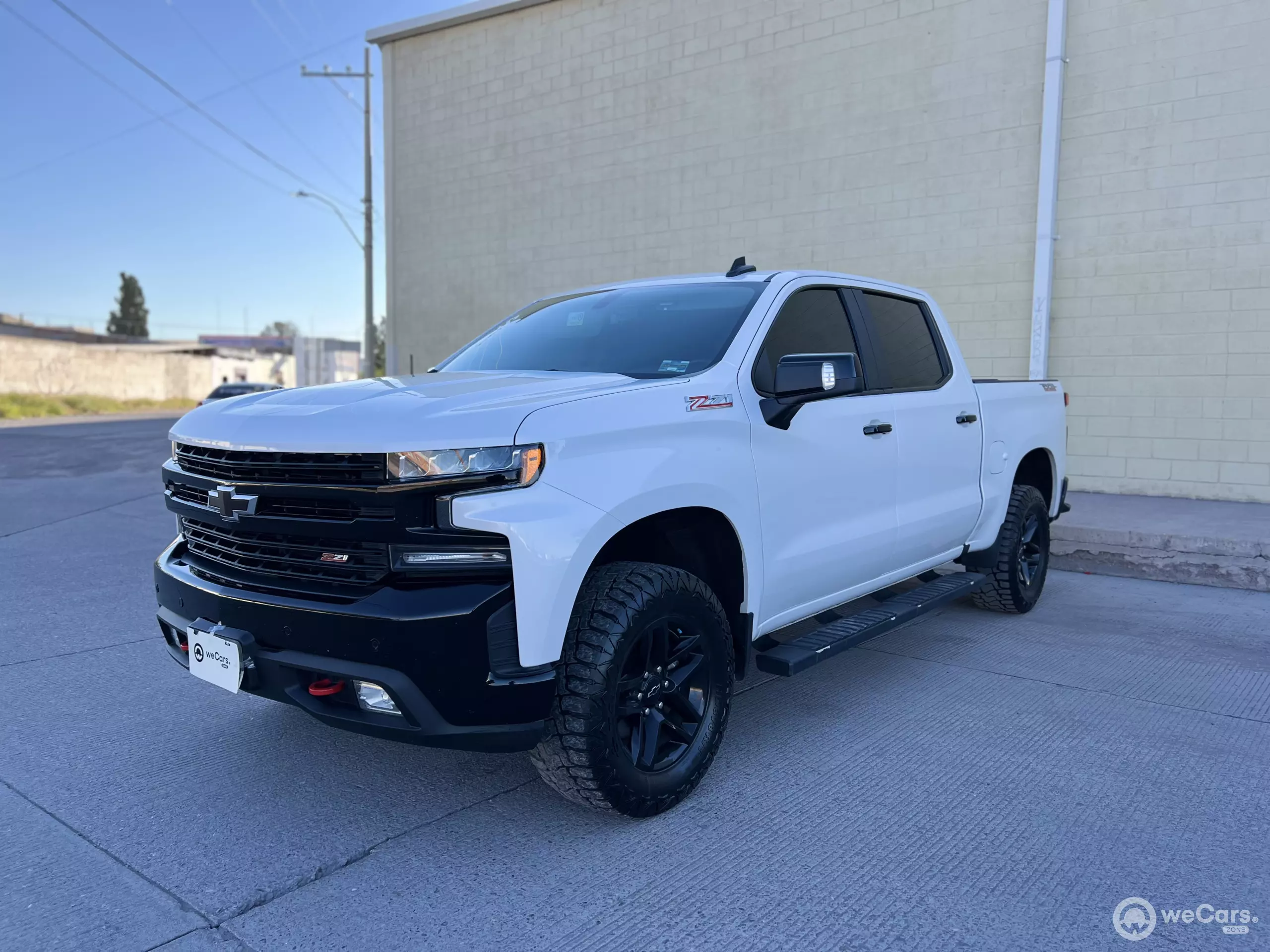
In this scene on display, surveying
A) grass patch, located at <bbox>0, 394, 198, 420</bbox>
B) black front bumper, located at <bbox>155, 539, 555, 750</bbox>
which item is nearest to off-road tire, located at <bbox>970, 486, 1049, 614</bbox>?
black front bumper, located at <bbox>155, 539, 555, 750</bbox>

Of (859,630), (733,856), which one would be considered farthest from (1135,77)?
(733,856)

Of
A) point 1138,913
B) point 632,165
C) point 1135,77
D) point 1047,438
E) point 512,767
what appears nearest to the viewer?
point 1138,913

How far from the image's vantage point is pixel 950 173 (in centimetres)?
1109

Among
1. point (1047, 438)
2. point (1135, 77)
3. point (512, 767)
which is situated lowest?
point (512, 767)

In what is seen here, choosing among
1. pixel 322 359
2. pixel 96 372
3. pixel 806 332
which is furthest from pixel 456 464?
pixel 96 372

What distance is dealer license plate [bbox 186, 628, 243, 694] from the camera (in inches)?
119

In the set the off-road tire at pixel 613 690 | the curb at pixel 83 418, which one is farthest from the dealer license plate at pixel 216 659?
the curb at pixel 83 418

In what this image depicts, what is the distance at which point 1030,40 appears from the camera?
34.4 ft

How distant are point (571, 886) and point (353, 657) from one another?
0.95m

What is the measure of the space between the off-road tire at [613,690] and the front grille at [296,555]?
646 mm

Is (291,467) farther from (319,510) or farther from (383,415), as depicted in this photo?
(383,415)

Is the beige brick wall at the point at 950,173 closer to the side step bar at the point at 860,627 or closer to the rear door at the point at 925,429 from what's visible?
the rear door at the point at 925,429

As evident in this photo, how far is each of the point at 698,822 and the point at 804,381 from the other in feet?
5.34

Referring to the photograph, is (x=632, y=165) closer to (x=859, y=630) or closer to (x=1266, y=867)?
(x=859, y=630)
